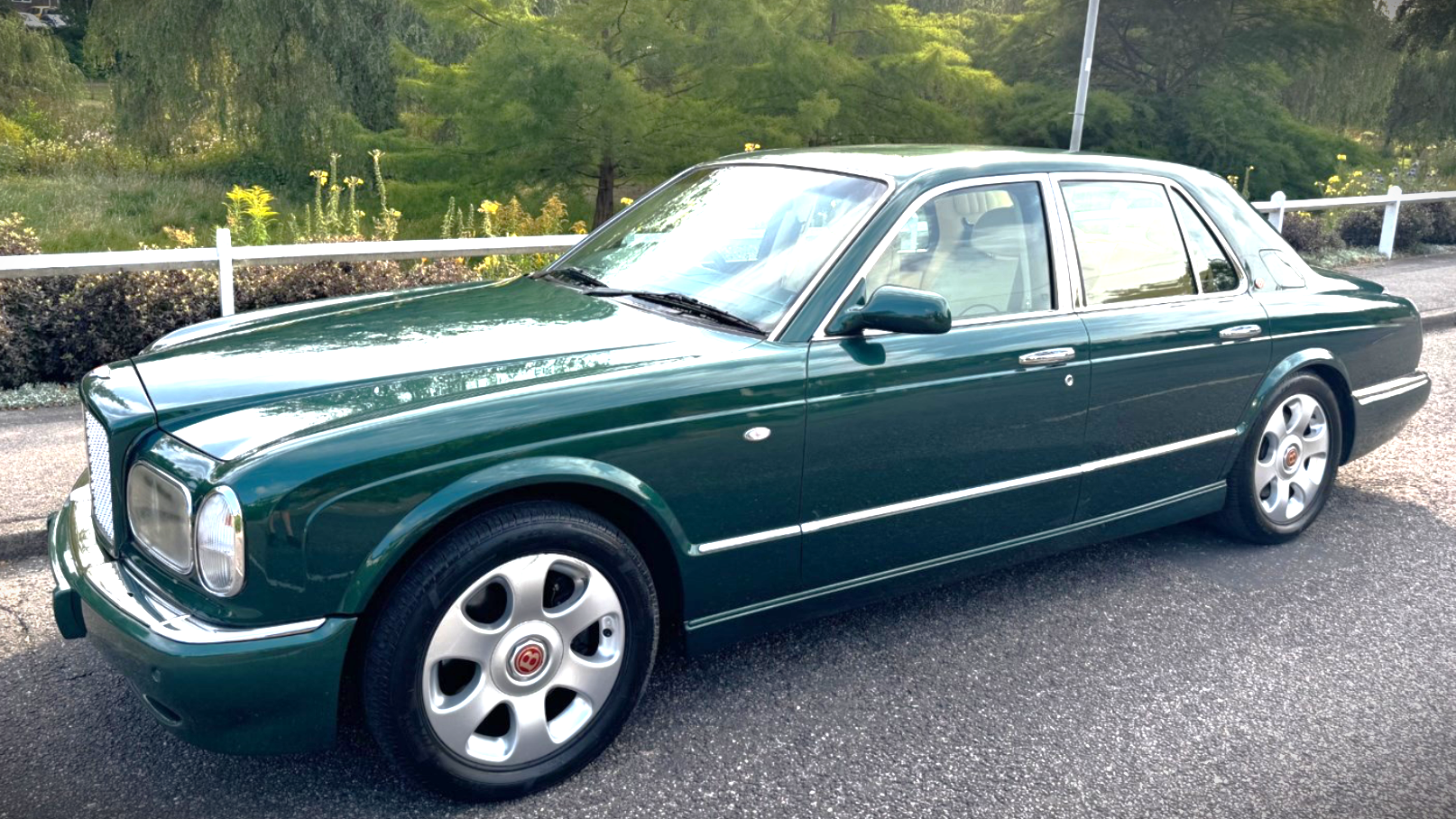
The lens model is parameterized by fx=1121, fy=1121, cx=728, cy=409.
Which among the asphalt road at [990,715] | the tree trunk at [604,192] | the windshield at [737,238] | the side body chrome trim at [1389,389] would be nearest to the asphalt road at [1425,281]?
the side body chrome trim at [1389,389]

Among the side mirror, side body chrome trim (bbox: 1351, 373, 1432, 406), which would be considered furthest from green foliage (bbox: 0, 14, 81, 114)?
side body chrome trim (bbox: 1351, 373, 1432, 406)

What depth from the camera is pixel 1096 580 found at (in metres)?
4.43

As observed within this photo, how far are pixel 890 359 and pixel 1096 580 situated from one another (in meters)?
1.64

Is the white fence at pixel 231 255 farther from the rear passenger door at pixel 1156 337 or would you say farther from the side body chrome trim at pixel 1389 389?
the side body chrome trim at pixel 1389 389

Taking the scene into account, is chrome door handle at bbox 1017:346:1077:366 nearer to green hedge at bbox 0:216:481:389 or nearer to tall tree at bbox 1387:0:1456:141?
green hedge at bbox 0:216:481:389

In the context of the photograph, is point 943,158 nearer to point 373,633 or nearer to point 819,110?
point 373,633

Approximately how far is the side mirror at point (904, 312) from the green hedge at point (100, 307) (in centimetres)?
532

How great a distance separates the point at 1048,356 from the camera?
3.76m

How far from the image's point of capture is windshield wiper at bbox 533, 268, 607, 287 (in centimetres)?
398

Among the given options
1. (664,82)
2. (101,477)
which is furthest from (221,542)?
(664,82)

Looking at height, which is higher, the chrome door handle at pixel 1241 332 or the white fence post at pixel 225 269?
the chrome door handle at pixel 1241 332

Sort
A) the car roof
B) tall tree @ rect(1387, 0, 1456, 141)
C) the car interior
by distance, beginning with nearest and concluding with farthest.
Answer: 1. the car interior
2. the car roof
3. tall tree @ rect(1387, 0, 1456, 141)

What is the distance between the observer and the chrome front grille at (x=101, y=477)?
2.85 meters

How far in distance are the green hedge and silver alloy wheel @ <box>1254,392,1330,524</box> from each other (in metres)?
5.80
